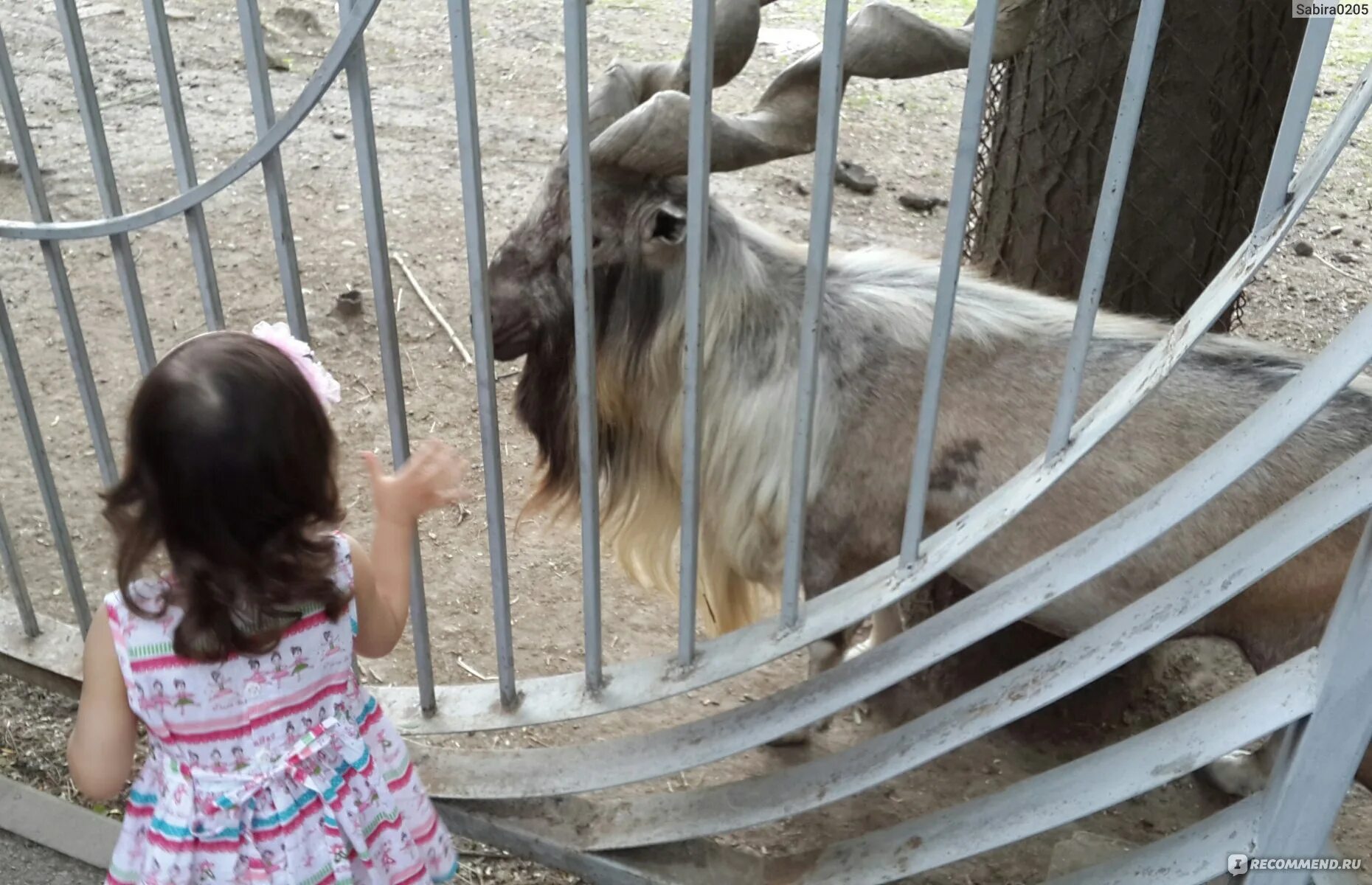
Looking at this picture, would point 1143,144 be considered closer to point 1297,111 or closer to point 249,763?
point 1297,111

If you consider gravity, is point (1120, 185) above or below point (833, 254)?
above

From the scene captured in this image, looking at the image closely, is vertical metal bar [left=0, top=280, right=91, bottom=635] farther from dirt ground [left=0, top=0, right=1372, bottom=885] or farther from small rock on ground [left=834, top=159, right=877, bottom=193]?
small rock on ground [left=834, top=159, right=877, bottom=193]

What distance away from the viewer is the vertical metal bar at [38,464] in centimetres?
250

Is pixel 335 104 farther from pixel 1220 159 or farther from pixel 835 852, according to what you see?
pixel 835 852

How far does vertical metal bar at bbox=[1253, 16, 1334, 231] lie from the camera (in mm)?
1457

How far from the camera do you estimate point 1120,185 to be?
1.61 metres

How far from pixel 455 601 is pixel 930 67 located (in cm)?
207

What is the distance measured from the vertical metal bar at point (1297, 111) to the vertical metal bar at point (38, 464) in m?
2.05

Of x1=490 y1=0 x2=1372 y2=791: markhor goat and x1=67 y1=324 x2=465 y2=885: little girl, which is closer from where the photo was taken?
x1=67 y1=324 x2=465 y2=885: little girl

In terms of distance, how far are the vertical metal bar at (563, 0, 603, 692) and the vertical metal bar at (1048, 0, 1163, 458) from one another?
74 centimetres

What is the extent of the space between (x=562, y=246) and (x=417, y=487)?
1015 mm

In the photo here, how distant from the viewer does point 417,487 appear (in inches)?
73.5

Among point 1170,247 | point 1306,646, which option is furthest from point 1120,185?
point 1170,247

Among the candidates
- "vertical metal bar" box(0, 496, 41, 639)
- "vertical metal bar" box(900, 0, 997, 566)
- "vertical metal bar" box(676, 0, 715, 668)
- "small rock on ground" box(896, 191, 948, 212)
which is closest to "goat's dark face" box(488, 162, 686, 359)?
"vertical metal bar" box(676, 0, 715, 668)
